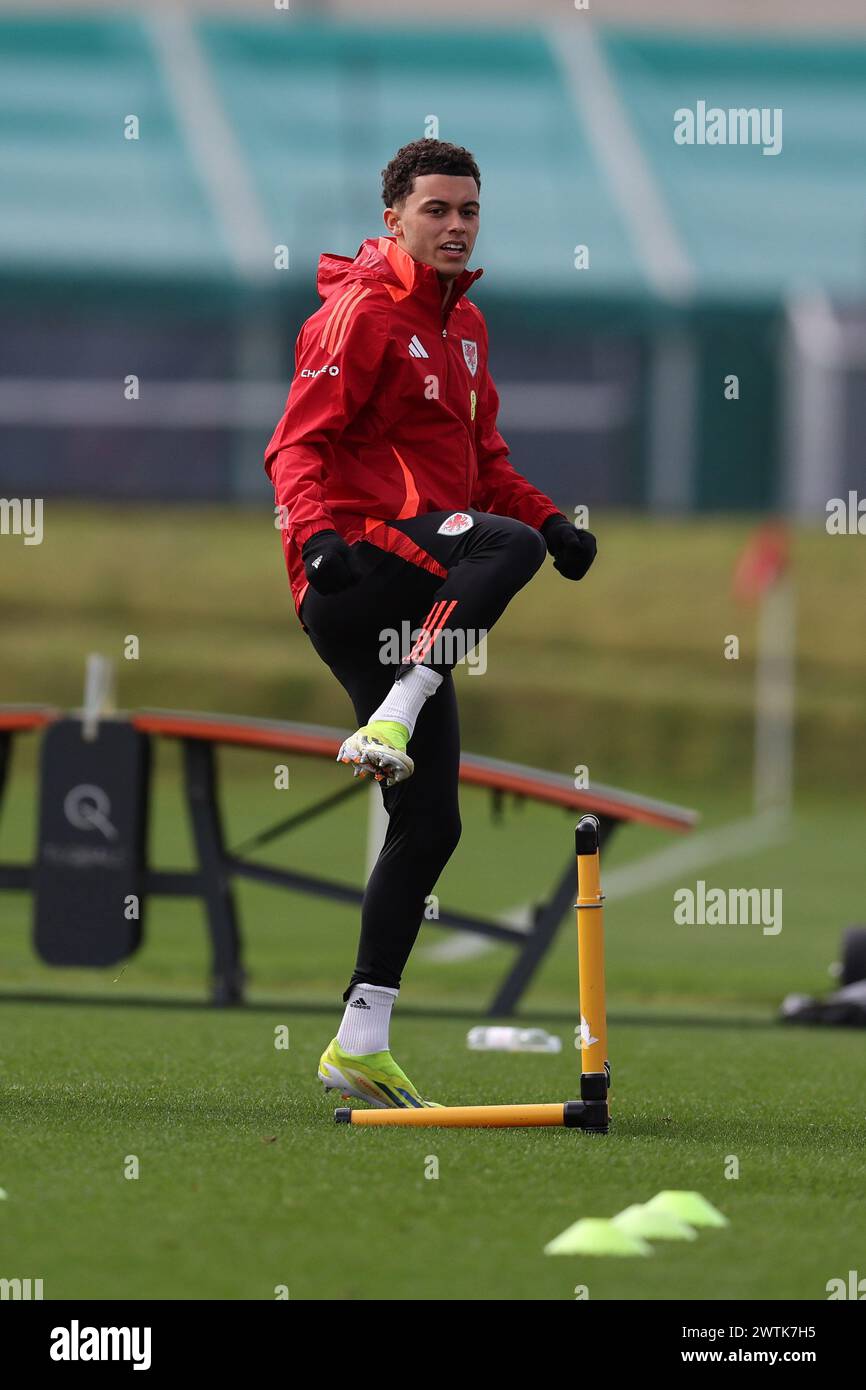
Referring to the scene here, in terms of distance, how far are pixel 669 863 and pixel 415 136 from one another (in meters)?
16.6

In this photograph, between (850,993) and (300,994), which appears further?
(300,994)

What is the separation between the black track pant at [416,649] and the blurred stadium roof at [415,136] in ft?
73.8

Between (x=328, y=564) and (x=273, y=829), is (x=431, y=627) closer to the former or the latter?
(x=328, y=564)

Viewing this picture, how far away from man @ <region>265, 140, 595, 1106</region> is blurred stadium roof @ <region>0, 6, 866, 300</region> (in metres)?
22.3

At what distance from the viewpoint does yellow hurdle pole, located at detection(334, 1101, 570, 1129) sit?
14.9 ft

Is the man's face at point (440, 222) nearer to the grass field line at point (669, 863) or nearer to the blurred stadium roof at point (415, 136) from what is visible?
the grass field line at point (669, 863)

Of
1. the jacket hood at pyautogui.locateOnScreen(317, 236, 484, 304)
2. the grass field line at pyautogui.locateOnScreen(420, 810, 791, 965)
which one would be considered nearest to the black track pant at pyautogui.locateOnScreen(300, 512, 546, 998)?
the jacket hood at pyautogui.locateOnScreen(317, 236, 484, 304)

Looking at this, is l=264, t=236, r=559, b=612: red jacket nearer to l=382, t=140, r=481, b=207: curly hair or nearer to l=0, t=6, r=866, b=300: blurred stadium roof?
l=382, t=140, r=481, b=207: curly hair

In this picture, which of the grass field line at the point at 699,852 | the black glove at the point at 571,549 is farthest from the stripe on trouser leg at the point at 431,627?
the grass field line at the point at 699,852

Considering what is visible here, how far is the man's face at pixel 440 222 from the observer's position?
4.78 metres

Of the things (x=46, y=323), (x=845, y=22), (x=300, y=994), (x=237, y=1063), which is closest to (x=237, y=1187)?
(x=237, y=1063)

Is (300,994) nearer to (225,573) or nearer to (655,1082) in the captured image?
(655,1082)

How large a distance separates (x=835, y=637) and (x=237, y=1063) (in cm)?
2012
